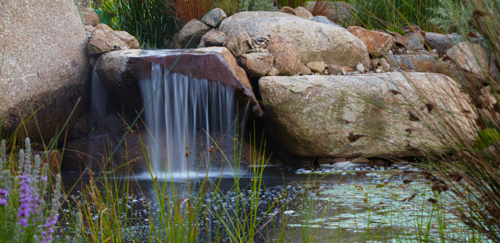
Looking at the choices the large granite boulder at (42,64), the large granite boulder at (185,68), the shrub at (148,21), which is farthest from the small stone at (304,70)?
the large granite boulder at (42,64)

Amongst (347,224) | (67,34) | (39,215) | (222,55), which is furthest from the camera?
(67,34)

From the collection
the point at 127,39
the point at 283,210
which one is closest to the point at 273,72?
the point at 127,39

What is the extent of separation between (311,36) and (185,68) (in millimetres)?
2274

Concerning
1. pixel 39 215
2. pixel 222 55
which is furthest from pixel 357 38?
pixel 39 215

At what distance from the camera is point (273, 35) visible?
19.7 ft

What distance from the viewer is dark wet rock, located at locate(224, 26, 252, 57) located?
Answer: 17.4 ft

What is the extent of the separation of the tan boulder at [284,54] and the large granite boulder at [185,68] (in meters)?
0.59

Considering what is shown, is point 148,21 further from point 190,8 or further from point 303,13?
point 303,13

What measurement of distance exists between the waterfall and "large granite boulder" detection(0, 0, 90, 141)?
0.98m

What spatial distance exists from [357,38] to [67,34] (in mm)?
4168

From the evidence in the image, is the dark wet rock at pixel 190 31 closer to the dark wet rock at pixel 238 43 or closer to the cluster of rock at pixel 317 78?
the cluster of rock at pixel 317 78

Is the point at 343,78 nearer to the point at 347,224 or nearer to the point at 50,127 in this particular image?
the point at 347,224

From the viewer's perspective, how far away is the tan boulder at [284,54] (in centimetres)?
539

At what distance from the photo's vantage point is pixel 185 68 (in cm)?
474
